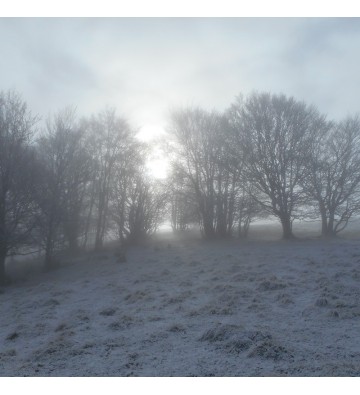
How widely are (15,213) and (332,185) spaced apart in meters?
26.2

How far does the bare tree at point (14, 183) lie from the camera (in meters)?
Answer: 20.6

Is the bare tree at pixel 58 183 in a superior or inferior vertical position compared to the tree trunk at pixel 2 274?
superior

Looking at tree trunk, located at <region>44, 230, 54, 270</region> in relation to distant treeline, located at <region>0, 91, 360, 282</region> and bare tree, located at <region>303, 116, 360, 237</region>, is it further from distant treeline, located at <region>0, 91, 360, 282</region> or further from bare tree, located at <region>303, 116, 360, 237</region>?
bare tree, located at <region>303, 116, 360, 237</region>

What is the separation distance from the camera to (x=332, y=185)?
102ft

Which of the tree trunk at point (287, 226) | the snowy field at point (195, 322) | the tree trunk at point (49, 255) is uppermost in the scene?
the tree trunk at point (287, 226)

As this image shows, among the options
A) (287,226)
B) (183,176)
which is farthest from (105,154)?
(287,226)

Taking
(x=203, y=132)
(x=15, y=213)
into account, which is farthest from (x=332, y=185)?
(x=15, y=213)

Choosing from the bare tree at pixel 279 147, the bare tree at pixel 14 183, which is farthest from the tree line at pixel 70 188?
the bare tree at pixel 279 147

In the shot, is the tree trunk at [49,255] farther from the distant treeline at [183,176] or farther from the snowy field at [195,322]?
the snowy field at [195,322]

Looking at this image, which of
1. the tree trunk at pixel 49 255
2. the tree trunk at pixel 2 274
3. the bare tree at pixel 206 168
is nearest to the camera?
the tree trunk at pixel 2 274

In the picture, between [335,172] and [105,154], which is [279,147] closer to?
[335,172]

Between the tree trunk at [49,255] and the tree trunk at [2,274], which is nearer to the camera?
the tree trunk at [2,274]

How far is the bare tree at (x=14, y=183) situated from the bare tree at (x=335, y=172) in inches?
887

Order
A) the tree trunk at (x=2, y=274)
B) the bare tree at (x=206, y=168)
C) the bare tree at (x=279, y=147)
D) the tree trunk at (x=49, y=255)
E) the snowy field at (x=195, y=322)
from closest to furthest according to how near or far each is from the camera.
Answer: the snowy field at (x=195, y=322) < the tree trunk at (x=2, y=274) < the tree trunk at (x=49, y=255) < the bare tree at (x=279, y=147) < the bare tree at (x=206, y=168)
